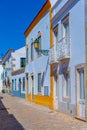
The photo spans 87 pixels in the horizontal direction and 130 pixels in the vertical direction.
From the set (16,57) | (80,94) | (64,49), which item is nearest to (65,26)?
(64,49)

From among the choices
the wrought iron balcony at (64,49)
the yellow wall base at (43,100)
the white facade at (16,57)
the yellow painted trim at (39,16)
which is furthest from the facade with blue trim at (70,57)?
the white facade at (16,57)


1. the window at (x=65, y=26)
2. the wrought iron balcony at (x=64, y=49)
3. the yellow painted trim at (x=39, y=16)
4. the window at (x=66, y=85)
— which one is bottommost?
the window at (x=66, y=85)

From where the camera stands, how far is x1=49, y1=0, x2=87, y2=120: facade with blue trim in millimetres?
14097

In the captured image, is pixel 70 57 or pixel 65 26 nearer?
pixel 70 57

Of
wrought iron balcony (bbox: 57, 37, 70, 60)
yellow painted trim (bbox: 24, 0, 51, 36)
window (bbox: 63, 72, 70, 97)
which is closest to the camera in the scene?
wrought iron balcony (bbox: 57, 37, 70, 60)

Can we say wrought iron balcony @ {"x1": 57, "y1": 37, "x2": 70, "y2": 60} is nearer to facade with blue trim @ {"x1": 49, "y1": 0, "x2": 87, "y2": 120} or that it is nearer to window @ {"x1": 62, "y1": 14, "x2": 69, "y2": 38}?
facade with blue trim @ {"x1": 49, "y1": 0, "x2": 87, "y2": 120}

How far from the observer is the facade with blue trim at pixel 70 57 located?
14097 millimetres

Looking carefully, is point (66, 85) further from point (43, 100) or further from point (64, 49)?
point (43, 100)

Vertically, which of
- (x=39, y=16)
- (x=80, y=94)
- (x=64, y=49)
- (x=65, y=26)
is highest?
(x=39, y=16)

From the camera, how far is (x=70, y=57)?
1588 cm

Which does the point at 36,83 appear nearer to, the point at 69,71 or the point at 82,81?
the point at 69,71

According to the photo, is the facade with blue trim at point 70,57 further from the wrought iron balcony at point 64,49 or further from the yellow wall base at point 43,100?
the yellow wall base at point 43,100

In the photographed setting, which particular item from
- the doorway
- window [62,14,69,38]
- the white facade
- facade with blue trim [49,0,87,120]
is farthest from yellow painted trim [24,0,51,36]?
the white facade

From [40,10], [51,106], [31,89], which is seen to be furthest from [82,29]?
[31,89]
